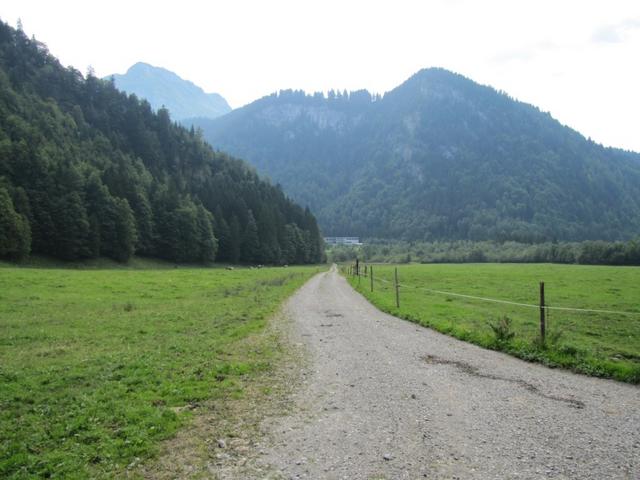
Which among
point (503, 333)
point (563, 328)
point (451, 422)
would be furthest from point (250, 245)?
point (451, 422)

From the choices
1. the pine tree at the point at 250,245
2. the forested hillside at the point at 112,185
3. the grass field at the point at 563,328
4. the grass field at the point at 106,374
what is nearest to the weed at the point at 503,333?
the grass field at the point at 563,328

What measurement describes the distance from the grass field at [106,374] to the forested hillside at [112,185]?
47378 mm

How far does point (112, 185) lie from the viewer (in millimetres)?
90000

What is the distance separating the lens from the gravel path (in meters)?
6.29

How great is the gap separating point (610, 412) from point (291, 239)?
129087mm

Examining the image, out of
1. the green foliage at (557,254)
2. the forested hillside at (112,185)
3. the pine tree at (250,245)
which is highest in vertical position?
the forested hillside at (112,185)

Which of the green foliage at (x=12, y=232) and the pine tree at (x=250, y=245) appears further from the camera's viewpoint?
the pine tree at (x=250, y=245)

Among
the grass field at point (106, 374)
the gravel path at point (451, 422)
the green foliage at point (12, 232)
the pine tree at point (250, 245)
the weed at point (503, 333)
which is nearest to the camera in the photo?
the gravel path at point (451, 422)

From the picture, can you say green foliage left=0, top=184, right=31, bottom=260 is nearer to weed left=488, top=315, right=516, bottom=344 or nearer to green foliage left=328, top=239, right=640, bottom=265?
weed left=488, top=315, right=516, bottom=344

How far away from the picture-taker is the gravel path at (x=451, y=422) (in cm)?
629

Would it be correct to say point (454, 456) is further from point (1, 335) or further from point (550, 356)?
point (1, 335)

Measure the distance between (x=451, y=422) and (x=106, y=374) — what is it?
10.0 m

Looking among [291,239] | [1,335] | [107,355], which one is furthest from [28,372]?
[291,239]

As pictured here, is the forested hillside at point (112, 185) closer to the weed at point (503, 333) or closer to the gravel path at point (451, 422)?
the gravel path at point (451, 422)
